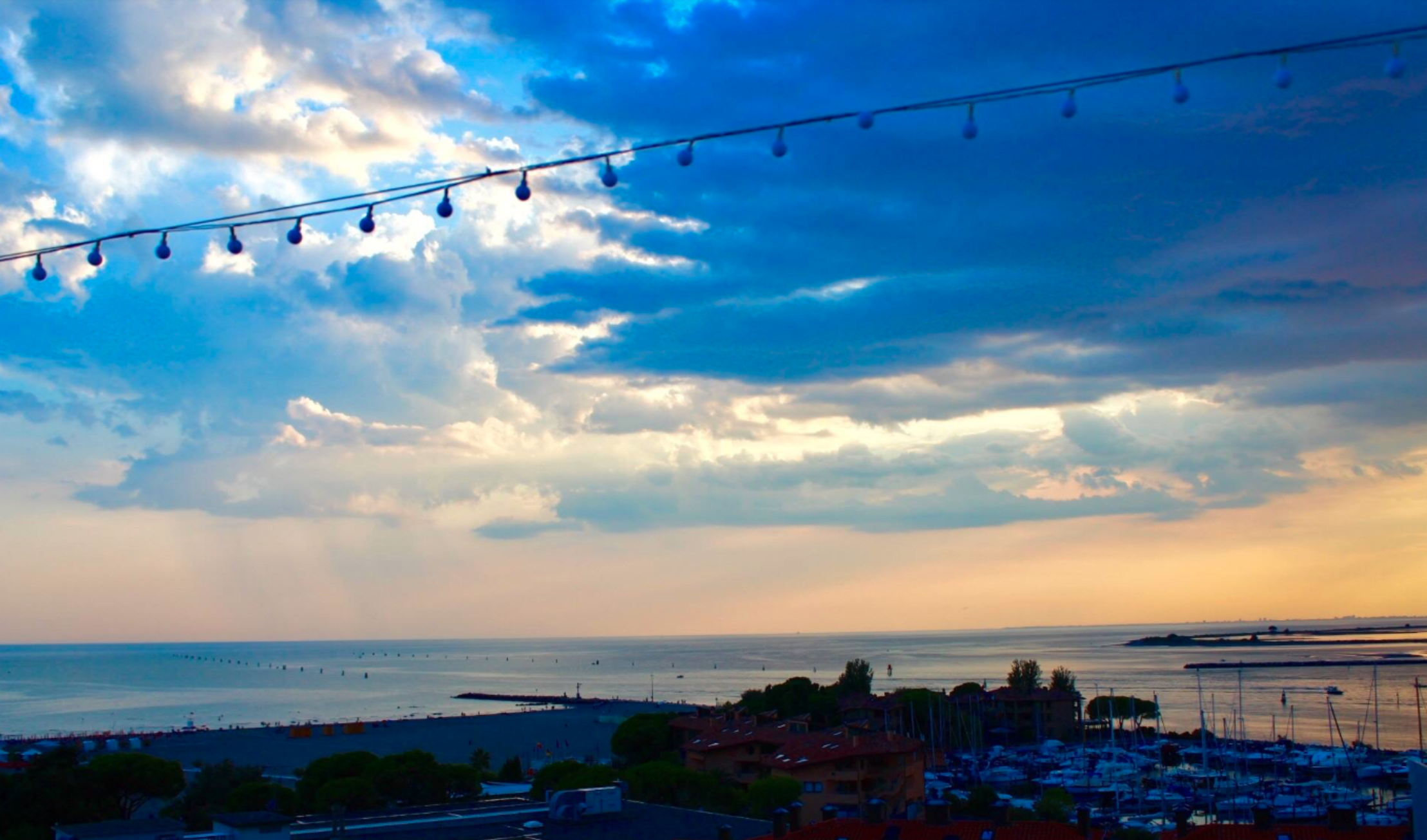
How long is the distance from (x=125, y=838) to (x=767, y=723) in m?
41.1

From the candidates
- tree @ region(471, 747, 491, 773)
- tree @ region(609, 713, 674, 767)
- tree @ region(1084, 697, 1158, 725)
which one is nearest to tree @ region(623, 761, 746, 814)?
tree @ region(609, 713, 674, 767)

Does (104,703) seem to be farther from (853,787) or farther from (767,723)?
(853,787)

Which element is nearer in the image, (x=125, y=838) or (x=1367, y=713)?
(x=125, y=838)

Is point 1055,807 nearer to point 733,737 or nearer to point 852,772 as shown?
point 852,772

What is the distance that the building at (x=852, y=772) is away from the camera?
135ft

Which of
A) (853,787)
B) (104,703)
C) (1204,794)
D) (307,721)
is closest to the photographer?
(853,787)

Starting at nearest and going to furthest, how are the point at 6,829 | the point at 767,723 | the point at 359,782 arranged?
the point at 6,829 < the point at 359,782 < the point at 767,723

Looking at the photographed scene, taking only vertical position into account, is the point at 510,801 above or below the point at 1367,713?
above

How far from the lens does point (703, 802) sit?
37156 mm

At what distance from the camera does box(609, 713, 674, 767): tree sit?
55.3 metres

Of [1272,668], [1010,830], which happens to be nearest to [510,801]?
[1010,830]

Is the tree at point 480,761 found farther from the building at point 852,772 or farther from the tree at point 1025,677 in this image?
the tree at point 1025,677

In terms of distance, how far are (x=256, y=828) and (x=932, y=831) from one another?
12.9 m

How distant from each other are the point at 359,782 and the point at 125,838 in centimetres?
1188
